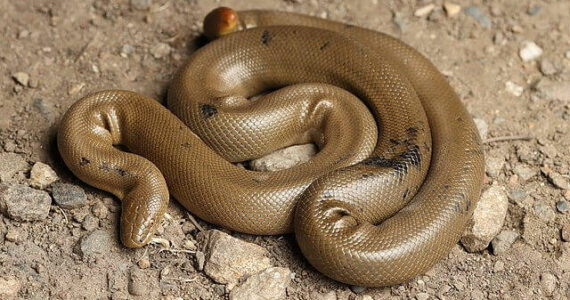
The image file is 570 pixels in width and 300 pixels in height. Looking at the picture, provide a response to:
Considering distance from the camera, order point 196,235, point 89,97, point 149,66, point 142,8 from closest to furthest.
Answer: point 196,235 → point 89,97 → point 149,66 → point 142,8

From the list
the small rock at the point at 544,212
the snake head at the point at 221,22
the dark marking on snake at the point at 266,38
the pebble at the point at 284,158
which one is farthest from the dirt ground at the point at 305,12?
the dark marking on snake at the point at 266,38

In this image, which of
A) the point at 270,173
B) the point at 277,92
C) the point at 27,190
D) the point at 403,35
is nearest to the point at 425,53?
the point at 403,35

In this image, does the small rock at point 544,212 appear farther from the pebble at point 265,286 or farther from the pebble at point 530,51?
the pebble at point 265,286

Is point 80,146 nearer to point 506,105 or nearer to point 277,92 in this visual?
point 277,92

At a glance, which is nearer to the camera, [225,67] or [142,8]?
[225,67]

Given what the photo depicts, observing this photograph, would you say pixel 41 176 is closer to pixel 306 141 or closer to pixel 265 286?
pixel 265 286

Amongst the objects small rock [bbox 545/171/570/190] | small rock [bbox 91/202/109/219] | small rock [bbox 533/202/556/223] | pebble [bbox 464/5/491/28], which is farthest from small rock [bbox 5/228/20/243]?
pebble [bbox 464/5/491/28]

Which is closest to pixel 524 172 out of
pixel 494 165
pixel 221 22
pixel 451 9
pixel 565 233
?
pixel 494 165
